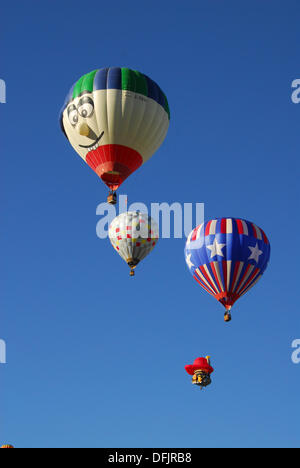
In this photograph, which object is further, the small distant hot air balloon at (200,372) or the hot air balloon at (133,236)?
the hot air balloon at (133,236)

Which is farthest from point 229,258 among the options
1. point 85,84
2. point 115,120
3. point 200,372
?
point 85,84

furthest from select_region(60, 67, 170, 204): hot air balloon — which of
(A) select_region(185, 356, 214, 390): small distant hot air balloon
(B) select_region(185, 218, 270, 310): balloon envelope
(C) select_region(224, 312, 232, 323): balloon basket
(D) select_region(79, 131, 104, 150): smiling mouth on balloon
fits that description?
(A) select_region(185, 356, 214, 390): small distant hot air balloon

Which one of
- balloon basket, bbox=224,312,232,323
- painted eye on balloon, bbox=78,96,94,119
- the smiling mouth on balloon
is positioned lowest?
balloon basket, bbox=224,312,232,323

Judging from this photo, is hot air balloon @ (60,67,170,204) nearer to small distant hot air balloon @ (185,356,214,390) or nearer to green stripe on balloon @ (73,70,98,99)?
green stripe on balloon @ (73,70,98,99)

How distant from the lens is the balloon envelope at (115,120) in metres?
29.7

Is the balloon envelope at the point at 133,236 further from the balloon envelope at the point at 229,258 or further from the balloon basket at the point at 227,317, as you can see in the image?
the balloon basket at the point at 227,317

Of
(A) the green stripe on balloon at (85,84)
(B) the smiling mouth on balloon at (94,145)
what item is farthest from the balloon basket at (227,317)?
(A) the green stripe on balloon at (85,84)

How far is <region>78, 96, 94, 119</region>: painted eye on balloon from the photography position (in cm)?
2984

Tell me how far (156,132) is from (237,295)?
6211 millimetres

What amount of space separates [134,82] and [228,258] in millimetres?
6725

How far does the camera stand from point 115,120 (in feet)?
97.2

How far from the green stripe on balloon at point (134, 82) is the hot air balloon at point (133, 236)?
6709 millimetres

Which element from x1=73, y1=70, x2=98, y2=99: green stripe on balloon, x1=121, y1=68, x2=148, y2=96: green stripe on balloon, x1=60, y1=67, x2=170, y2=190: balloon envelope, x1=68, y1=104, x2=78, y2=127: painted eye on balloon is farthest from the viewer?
x1=68, y1=104, x2=78, y2=127: painted eye on balloon

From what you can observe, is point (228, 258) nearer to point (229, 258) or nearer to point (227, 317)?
point (229, 258)
